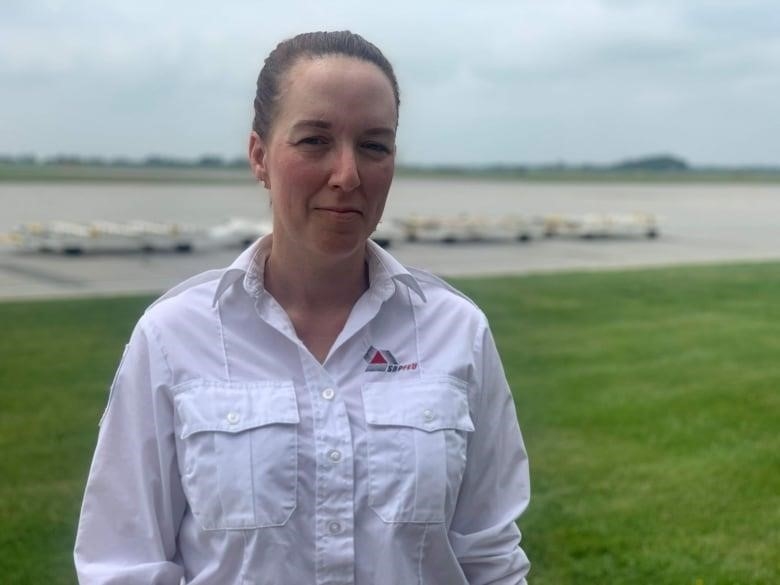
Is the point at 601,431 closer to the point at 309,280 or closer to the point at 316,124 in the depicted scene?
the point at 309,280

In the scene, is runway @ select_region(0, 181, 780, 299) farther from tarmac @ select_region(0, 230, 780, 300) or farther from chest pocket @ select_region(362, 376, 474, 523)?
chest pocket @ select_region(362, 376, 474, 523)

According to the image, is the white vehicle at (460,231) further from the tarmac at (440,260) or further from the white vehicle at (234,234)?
the white vehicle at (234,234)

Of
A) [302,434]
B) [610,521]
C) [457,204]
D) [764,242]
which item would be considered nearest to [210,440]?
[302,434]

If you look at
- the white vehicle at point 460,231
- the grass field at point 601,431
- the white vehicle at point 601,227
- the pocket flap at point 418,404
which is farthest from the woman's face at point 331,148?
the white vehicle at point 601,227

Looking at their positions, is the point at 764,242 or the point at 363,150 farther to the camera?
the point at 764,242

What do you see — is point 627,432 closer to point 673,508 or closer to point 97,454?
point 673,508

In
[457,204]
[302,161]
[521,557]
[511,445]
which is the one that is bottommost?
[457,204]

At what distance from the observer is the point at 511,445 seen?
7.00ft

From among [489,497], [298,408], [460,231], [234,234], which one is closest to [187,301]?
[298,408]

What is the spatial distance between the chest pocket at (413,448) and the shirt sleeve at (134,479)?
1.19 ft

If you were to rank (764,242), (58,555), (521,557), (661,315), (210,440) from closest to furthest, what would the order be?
1. (210,440)
2. (521,557)
3. (58,555)
4. (661,315)
5. (764,242)

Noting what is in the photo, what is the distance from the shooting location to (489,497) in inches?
82.7

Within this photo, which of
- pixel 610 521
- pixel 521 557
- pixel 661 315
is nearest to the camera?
pixel 521 557

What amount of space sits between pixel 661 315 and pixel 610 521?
304 inches
